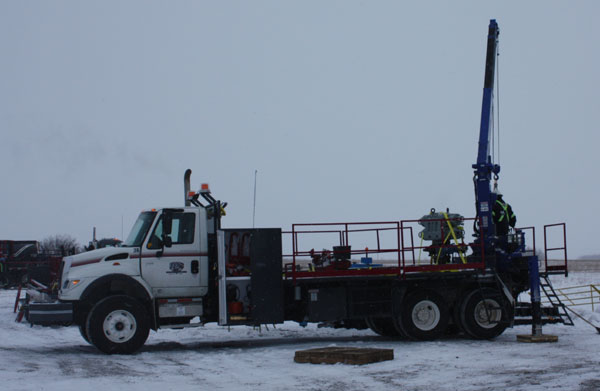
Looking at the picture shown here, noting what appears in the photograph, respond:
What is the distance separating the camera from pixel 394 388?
34.2ft

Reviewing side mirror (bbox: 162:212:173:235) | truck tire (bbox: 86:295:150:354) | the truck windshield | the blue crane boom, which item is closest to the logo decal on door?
side mirror (bbox: 162:212:173:235)

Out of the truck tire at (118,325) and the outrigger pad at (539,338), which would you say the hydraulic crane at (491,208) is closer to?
the outrigger pad at (539,338)

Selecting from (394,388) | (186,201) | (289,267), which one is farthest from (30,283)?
(394,388)

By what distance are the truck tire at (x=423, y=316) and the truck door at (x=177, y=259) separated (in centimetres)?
454

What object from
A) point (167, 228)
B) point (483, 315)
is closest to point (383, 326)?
point (483, 315)

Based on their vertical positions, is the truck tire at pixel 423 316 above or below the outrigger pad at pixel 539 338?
above

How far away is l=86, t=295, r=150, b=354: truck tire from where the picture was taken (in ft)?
48.0

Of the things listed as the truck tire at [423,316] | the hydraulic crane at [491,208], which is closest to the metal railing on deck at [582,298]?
the hydraulic crane at [491,208]

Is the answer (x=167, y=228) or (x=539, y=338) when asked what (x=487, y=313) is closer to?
(x=539, y=338)

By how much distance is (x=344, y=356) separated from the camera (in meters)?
12.9

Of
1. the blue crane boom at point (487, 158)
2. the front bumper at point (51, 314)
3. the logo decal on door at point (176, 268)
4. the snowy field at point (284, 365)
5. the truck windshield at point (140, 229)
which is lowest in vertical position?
the snowy field at point (284, 365)

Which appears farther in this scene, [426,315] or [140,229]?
[426,315]

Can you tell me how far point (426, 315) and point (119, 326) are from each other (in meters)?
6.76

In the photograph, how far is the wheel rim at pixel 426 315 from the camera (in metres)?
17.0
